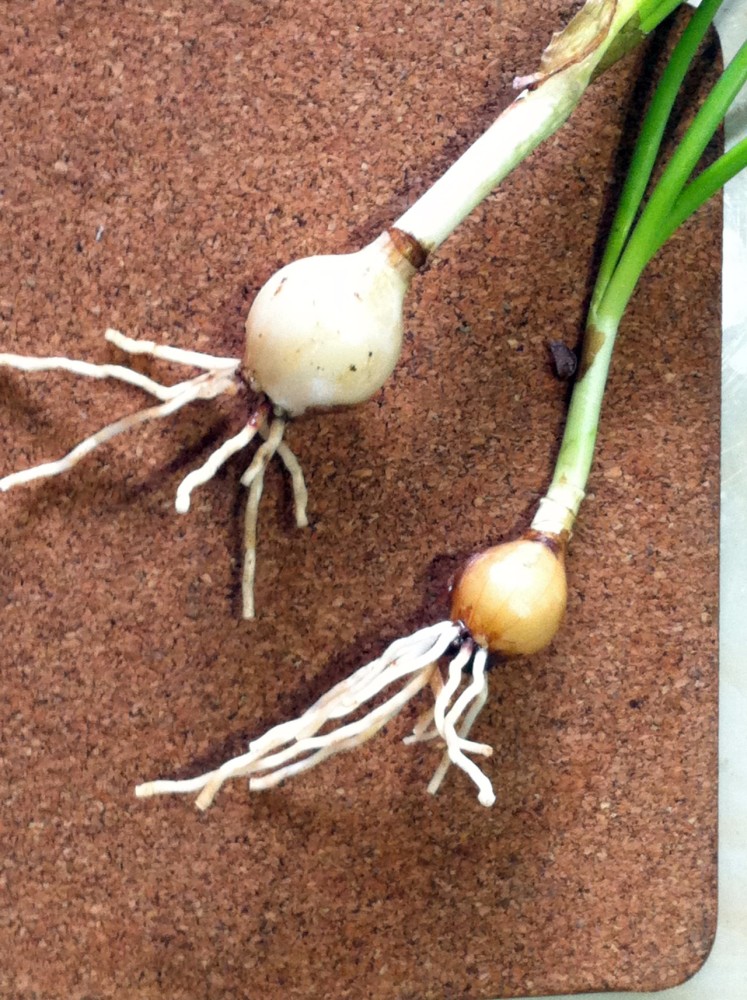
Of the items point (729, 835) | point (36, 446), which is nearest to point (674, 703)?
point (729, 835)

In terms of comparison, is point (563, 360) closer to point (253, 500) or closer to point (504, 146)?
point (504, 146)

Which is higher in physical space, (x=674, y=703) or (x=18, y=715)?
(x=18, y=715)

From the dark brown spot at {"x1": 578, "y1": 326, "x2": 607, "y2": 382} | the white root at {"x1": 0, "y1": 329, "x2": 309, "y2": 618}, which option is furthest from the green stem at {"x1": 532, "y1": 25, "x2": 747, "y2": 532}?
the white root at {"x1": 0, "y1": 329, "x2": 309, "y2": 618}

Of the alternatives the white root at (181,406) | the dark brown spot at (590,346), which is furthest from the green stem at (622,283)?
the white root at (181,406)

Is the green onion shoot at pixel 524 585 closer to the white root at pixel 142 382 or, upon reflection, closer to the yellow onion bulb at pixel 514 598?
the yellow onion bulb at pixel 514 598

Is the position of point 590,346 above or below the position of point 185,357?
below

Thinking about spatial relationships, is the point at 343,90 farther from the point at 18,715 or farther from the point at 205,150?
the point at 18,715

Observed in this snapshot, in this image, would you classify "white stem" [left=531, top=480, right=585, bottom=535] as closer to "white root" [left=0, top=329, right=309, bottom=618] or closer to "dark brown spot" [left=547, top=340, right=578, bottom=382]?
"dark brown spot" [left=547, top=340, right=578, bottom=382]

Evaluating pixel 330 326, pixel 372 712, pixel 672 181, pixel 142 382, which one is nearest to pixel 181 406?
pixel 142 382
